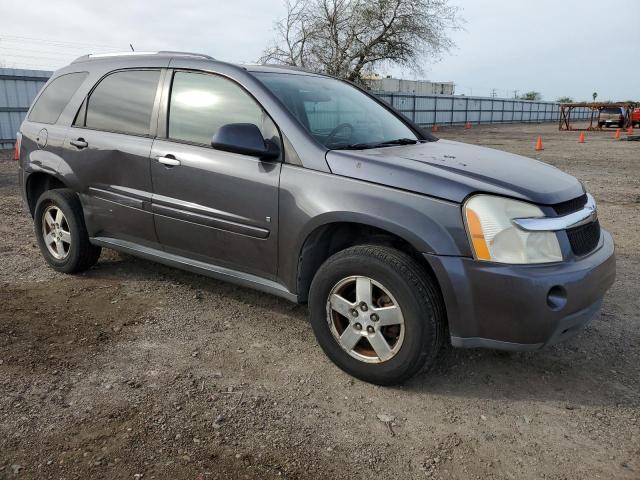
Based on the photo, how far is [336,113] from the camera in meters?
3.64

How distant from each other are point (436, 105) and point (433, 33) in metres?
6.15

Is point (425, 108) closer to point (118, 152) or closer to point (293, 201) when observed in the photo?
point (118, 152)

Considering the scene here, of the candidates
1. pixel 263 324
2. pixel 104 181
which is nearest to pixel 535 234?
pixel 263 324

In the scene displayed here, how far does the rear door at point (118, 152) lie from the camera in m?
3.76

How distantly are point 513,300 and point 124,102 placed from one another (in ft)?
10.1

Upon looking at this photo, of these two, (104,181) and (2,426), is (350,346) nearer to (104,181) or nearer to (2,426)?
(2,426)

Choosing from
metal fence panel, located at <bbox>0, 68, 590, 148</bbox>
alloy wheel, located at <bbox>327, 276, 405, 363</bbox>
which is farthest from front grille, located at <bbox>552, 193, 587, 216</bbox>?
metal fence panel, located at <bbox>0, 68, 590, 148</bbox>

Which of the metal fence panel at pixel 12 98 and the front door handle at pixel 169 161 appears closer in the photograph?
the front door handle at pixel 169 161

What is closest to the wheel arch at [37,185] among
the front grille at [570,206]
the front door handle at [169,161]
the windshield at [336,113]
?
the front door handle at [169,161]

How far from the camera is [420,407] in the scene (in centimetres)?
272

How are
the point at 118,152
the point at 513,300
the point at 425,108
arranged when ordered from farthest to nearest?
the point at 425,108 → the point at 118,152 → the point at 513,300

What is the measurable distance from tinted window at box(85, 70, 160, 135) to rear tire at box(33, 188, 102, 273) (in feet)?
2.16

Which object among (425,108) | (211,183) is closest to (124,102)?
(211,183)

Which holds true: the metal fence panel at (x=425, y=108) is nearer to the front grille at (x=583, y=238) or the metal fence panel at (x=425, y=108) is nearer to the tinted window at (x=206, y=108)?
the tinted window at (x=206, y=108)
